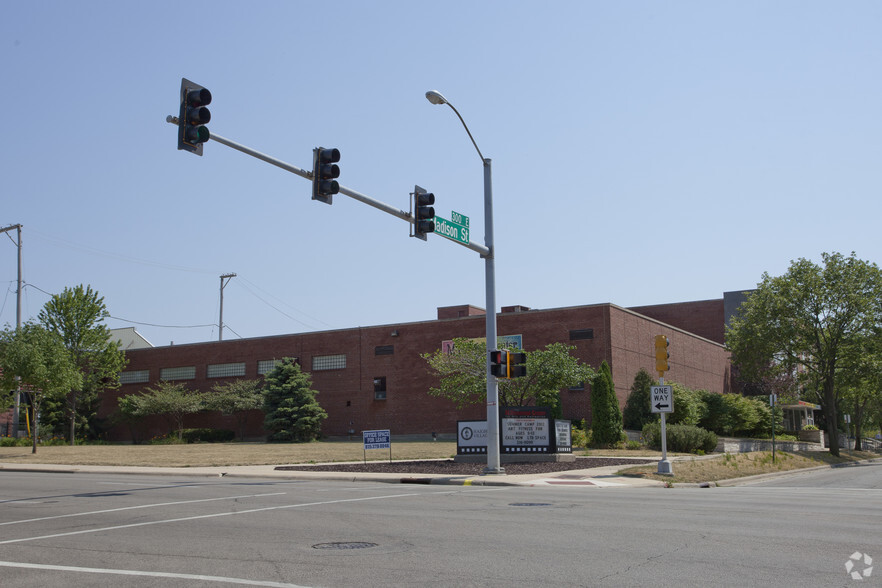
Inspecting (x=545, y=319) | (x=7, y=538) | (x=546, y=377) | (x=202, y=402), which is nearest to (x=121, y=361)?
(x=202, y=402)

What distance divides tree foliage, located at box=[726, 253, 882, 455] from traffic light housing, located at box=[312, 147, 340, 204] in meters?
38.0

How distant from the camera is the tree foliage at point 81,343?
51.5 m

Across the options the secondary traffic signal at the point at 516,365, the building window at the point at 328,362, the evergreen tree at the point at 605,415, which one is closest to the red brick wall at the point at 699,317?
the building window at the point at 328,362

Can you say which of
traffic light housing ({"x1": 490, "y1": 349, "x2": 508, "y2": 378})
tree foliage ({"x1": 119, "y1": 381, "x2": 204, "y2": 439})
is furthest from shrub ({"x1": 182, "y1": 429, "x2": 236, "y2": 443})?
traffic light housing ({"x1": 490, "y1": 349, "x2": 508, "y2": 378})

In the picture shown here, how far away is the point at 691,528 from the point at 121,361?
52732 millimetres

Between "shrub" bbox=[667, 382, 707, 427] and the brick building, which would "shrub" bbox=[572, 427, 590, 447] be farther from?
"shrub" bbox=[667, 382, 707, 427]

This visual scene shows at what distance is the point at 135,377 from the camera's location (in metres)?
65.2

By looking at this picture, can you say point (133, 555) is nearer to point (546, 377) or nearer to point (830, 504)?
point (830, 504)

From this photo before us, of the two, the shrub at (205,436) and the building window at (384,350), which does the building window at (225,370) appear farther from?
the building window at (384,350)

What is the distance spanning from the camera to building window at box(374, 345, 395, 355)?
5450cm

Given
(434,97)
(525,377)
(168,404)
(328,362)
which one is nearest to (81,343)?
(168,404)

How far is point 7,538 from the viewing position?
1034 centimetres

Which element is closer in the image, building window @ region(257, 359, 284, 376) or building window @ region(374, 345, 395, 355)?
building window @ region(374, 345, 395, 355)

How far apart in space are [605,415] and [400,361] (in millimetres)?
18273
